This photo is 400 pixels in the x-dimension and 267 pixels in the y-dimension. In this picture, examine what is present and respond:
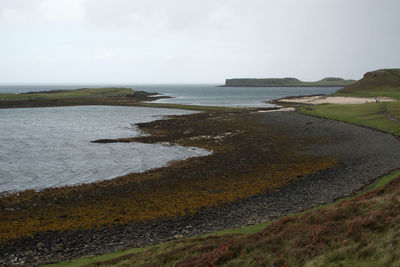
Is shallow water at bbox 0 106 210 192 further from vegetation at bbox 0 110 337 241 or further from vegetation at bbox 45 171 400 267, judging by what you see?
vegetation at bbox 45 171 400 267

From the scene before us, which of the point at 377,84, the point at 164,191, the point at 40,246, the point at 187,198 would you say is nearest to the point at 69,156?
the point at 164,191

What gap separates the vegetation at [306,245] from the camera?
9180 mm

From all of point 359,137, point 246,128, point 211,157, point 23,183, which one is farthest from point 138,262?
point 246,128

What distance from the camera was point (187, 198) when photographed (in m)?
19.7

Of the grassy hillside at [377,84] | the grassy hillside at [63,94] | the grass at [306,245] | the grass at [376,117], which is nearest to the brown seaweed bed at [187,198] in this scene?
the grass at [306,245]

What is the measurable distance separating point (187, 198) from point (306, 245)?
10.5 m

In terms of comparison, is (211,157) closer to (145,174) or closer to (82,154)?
(145,174)

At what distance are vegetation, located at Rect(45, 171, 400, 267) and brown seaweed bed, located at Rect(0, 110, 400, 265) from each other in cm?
260

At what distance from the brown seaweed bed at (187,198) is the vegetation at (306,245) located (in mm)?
2596

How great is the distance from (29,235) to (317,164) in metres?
22.6

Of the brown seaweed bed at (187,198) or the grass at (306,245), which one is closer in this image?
the grass at (306,245)

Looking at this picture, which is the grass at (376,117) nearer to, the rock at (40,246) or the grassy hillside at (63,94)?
the rock at (40,246)

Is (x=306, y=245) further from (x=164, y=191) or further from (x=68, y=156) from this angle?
(x=68, y=156)

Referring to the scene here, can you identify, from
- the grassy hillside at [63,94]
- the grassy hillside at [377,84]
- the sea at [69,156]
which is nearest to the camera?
the sea at [69,156]
